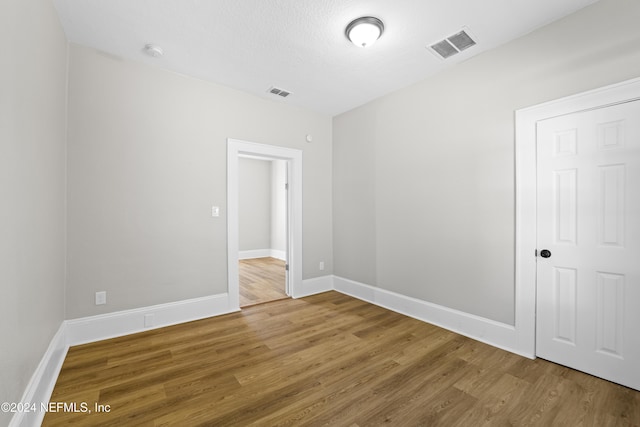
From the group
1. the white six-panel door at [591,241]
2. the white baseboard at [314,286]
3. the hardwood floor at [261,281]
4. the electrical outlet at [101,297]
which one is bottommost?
the hardwood floor at [261,281]

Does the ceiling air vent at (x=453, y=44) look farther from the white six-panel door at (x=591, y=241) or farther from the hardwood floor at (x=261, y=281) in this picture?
the hardwood floor at (x=261, y=281)

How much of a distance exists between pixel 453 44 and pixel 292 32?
5.07 ft

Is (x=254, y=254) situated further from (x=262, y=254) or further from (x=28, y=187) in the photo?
(x=28, y=187)

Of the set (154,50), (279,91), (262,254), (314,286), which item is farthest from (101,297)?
(262,254)

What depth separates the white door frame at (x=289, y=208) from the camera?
3.43 m

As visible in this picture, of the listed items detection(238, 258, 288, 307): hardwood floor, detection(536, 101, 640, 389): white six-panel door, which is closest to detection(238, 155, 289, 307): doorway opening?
detection(238, 258, 288, 307): hardwood floor

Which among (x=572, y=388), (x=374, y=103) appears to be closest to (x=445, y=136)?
(x=374, y=103)

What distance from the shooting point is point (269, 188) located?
7852mm

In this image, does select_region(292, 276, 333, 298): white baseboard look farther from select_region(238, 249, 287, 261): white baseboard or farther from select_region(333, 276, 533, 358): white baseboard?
select_region(238, 249, 287, 261): white baseboard

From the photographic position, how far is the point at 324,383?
200cm

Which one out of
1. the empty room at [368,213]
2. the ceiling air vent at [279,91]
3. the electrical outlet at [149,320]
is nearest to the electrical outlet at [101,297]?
the empty room at [368,213]

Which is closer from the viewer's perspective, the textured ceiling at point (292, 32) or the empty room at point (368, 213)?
the empty room at point (368, 213)

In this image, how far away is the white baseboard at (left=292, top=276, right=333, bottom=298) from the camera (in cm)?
409

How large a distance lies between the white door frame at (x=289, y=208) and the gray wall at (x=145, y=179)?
0.27 ft
